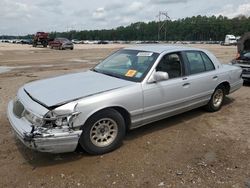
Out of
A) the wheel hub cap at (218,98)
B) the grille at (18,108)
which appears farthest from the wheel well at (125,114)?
the wheel hub cap at (218,98)

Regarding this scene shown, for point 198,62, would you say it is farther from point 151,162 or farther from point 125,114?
point 151,162

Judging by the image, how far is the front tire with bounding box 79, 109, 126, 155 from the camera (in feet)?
12.9

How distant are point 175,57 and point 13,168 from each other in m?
3.32

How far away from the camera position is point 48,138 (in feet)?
11.6

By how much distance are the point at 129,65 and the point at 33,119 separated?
2009mm

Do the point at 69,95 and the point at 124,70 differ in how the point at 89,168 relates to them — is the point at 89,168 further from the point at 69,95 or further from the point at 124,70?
the point at 124,70

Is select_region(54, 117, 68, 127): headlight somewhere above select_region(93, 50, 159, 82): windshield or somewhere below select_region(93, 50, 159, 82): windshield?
below

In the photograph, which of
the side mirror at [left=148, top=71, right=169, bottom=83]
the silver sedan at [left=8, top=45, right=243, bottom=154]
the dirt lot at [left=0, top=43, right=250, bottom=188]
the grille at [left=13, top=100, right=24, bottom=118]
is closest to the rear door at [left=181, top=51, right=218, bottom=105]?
the silver sedan at [left=8, top=45, right=243, bottom=154]

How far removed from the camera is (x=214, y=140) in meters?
4.81

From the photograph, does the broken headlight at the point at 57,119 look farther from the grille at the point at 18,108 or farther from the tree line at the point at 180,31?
the tree line at the point at 180,31

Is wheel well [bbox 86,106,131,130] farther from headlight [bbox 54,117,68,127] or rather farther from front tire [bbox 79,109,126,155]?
headlight [bbox 54,117,68,127]

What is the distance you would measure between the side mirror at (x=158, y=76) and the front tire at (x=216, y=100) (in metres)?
2.02

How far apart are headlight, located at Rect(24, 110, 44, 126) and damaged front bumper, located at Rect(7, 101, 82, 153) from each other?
0.18 feet

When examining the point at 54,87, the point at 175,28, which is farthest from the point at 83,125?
the point at 175,28
